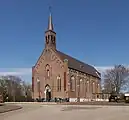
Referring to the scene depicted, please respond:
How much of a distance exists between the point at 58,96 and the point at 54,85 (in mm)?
4430

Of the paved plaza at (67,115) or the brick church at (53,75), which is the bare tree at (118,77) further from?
the paved plaza at (67,115)

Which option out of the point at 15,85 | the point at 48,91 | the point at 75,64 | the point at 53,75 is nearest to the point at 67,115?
the point at 53,75

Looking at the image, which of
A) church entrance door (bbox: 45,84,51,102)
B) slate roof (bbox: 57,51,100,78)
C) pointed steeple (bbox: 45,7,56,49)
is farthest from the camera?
slate roof (bbox: 57,51,100,78)

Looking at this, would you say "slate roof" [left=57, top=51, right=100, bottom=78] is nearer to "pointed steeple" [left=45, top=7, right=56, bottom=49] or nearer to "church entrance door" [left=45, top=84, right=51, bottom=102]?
"pointed steeple" [left=45, top=7, right=56, bottom=49]

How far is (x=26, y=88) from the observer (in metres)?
138

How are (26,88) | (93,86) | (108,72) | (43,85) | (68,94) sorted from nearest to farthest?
(68,94) → (43,85) → (108,72) → (93,86) → (26,88)

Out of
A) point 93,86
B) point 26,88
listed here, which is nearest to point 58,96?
point 93,86

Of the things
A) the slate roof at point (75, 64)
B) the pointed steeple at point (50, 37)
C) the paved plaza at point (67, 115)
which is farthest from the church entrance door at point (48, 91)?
the paved plaza at point (67, 115)

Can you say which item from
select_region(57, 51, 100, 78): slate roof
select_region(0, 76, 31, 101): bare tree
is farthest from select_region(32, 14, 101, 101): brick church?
select_region(0, 76, 31, 101): bare tree

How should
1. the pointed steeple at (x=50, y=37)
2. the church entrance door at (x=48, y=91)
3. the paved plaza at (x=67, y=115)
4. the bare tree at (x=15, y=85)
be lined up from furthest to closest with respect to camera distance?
the bare tree at (x=15, y=85)
the pointed steeple at (x=50, y=37)
the church entrance door at (x=48, y=91)
the paved plaza at (x=67, y=115)

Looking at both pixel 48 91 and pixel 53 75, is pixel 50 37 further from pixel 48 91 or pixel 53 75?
pixel 48 91

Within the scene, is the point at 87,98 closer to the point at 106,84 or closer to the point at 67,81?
the point at 106,84

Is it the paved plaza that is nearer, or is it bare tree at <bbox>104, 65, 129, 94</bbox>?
the paved plaza

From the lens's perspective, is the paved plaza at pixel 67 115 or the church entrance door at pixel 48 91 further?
the church entrance door at pixel 48 91
